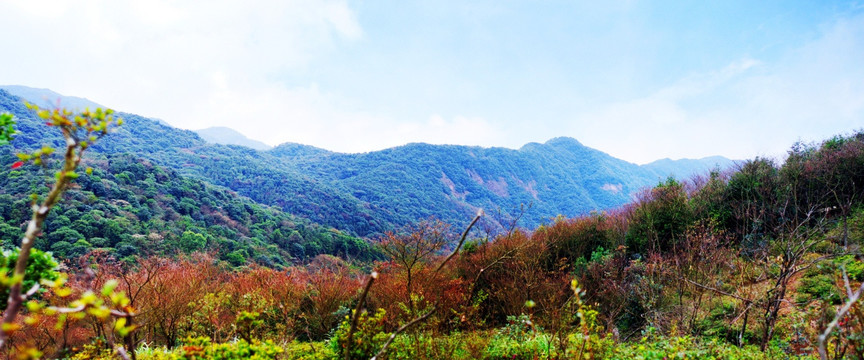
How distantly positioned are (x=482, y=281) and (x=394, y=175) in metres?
83.6

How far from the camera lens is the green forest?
86.6 inches

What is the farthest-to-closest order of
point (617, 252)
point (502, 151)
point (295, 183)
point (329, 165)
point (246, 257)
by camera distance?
1. point (502, 151)
2. point (329, 165)
3. point (295, 183)
4. point (246, 257)
5. point (617, 252)

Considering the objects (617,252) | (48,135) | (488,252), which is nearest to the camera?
(617,252)

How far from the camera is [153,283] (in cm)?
1023

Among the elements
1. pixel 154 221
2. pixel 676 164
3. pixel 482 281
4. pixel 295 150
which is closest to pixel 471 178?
pixel 295 150

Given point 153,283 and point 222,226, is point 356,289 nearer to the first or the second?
point 153,283

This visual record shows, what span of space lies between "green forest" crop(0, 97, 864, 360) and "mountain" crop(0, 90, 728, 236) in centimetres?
2036

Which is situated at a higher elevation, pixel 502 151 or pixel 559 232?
pixel 502 151

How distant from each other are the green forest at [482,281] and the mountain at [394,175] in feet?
66.8

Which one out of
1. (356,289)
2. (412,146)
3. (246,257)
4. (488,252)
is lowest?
(246,257)

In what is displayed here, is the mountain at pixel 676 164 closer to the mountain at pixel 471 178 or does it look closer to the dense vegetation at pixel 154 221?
the mountain at pixel 471 178

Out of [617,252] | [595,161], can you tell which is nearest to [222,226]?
[617,252]

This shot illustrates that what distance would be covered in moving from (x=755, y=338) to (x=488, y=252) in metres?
7.53

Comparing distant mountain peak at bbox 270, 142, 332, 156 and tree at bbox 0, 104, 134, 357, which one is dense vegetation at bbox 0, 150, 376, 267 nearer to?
tree at bbox 0, 104, 134, 357
